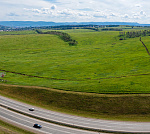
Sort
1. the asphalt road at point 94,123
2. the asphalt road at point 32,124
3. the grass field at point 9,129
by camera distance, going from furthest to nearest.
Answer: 1. the asphalt road at point 94,123
2. the asphalt road at point 32,124
3. the grass field at point 9,129

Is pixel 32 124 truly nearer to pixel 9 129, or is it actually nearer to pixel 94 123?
pixel 9 129

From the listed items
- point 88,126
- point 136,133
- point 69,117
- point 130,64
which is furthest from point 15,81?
point 130,64

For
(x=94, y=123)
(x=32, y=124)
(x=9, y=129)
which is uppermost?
(x=94, y=123)

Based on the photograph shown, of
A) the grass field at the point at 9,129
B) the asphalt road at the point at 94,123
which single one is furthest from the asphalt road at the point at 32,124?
the asphalt road at the point at 94,123

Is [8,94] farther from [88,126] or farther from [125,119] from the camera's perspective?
[125,119]

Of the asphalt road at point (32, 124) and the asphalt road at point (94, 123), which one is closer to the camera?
the asphalt road at point (32, 124)

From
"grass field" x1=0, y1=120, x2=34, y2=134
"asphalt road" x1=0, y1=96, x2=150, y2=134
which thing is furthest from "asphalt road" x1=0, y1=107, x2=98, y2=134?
"asphalt road" x1=0, y1=96, x2=150, y2=134

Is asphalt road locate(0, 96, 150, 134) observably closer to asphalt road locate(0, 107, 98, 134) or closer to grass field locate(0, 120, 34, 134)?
asphalt road locate(0, 107, 98, 134)

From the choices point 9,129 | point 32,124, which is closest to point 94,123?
point 32,124

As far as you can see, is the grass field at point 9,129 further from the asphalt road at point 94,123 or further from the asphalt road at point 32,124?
the asphalt road at point 94,123

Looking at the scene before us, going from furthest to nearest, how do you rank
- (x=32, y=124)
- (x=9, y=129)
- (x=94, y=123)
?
(x=94, y=123) < (x=32, y=124) < (x=9, y=129)
